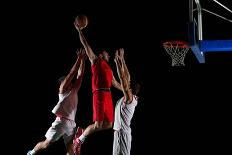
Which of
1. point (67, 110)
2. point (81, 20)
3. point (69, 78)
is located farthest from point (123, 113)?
point (81, 20)

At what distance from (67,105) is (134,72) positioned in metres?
2.44

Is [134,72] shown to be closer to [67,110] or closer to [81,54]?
[81,54]

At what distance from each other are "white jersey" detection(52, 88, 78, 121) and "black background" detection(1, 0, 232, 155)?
91.7 inches

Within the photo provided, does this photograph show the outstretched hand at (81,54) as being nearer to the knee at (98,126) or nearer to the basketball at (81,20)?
the basketball at (81,20)

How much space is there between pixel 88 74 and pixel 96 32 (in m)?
0.82

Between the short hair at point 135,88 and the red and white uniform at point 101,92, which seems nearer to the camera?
the red and white uniform at point 101,92

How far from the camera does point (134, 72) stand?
891 cm

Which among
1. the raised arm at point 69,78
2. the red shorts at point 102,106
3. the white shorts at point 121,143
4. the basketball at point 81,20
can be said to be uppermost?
the basketball at point 81,20

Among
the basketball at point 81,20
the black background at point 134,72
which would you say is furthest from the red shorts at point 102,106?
the black background at point 134,72

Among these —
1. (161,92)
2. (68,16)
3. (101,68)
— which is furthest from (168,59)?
(101,68)

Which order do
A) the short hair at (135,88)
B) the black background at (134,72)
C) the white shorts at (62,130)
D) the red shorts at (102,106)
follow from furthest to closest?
the black background at (134,72) < the short hair at (135,88) < the white shorts at (62,130) < the red shorts at (102,106)

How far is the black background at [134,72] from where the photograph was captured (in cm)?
879

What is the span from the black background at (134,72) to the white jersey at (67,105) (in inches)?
91.7

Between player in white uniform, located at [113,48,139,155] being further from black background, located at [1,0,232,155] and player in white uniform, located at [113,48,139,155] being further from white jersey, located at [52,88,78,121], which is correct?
black background, located at [1,0,232,155]
